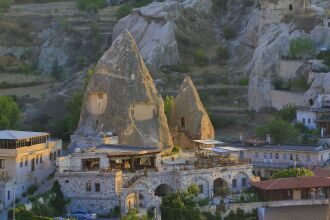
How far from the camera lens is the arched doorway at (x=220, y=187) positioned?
66150 millimetres

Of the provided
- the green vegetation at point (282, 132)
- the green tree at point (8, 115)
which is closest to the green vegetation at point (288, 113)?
the green vegetation at point (282, 132)

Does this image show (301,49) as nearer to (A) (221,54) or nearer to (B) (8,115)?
(A) (221,54)

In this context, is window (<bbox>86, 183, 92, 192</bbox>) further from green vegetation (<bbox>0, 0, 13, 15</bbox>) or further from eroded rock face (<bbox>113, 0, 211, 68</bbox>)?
green vegetation (<bbox>0, 0, 13, 15</bbox>)

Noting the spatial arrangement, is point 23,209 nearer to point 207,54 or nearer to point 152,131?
point 152,131

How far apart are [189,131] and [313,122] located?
13145mm

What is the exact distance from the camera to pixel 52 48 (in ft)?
434

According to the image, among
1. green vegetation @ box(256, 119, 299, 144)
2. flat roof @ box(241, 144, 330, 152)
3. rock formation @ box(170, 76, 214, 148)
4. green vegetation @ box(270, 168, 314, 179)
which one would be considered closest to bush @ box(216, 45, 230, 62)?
green vegetation @ box(256, 119, 299, 144)

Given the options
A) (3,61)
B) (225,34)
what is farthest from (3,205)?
(3,61)

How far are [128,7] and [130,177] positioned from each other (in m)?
76.3

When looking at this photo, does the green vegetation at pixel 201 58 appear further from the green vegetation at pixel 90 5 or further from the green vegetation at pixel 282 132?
the green vegetation at pixel 282 132

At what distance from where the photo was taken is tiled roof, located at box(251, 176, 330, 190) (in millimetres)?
64500

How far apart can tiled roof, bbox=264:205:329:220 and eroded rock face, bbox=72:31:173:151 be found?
378 inches

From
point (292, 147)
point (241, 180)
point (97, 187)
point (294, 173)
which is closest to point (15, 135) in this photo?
point (97, 187)

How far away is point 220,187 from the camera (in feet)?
219
